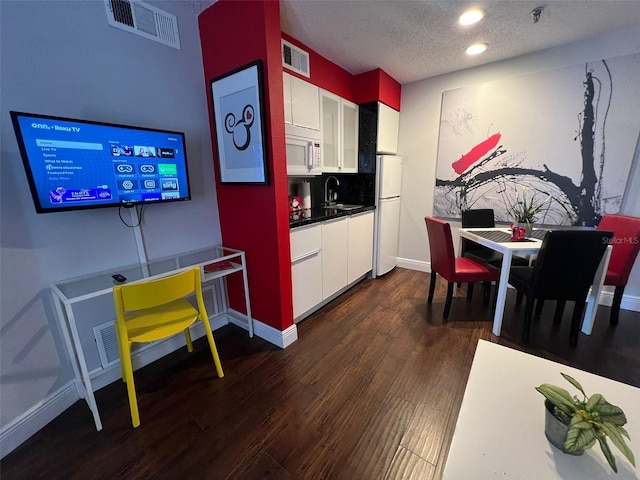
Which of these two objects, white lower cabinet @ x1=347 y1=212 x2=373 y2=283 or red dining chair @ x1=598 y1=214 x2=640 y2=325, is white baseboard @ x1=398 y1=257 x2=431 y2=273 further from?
red dining chair @ x1=598 y1=214 x2=640 y2=325

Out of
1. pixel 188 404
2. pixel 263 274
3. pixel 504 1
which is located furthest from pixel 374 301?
pixel 504 1

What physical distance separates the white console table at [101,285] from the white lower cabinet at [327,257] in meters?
0.43

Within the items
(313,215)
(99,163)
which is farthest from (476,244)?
(99,163)

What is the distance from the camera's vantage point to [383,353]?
1949mm

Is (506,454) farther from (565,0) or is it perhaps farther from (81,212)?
(565,0)

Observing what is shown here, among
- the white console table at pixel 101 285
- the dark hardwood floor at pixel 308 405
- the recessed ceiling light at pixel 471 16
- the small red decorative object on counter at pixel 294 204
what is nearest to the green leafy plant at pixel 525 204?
the dark hardwood floor at pixel 308 405

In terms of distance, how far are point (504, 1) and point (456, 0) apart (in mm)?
354

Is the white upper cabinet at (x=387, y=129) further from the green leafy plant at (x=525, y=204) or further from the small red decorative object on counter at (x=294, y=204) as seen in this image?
the green leafy plant at (x=525, y=204)

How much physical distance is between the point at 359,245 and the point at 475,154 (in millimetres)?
1725

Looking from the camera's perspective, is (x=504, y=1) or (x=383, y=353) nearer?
(x=504, y=1)

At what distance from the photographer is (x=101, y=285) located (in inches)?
57.7

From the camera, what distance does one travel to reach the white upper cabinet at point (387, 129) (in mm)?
2973

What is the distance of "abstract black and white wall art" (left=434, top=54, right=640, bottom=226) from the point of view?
2309 mm

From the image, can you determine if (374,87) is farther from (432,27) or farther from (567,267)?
(567,267)
